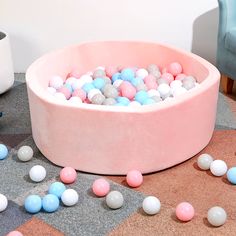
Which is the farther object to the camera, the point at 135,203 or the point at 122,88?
the point at 122,88

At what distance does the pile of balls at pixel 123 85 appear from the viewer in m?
2.39

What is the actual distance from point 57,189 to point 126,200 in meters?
0.31

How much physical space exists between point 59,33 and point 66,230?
77.1 inches

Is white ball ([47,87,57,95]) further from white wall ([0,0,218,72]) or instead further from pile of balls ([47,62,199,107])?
white wall ([0,0,218,72])

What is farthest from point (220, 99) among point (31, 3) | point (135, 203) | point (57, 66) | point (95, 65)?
point (31, 3)

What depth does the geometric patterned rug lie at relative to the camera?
177 cm

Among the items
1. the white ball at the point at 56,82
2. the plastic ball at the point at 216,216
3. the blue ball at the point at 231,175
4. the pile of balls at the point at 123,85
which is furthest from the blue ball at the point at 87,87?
the plastic ball at the point at 216,216

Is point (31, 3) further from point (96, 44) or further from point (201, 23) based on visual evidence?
point (201, 23)

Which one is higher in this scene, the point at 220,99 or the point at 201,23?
the point at 201,23

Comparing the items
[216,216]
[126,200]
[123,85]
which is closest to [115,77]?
[123,85]

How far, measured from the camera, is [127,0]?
3.23 meters

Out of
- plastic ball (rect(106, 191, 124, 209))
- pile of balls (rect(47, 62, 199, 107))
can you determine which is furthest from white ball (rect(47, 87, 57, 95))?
plastic ball (rect(106, 191, 124, 209))

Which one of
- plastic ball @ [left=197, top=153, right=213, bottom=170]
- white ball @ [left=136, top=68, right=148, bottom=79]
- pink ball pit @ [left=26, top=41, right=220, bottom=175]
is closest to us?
pink ball pit @ [left=26, top=41, right=220, bottom=175]

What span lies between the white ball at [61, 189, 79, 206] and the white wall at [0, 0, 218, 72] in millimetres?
1754
